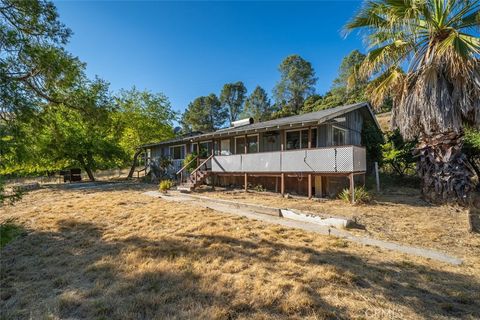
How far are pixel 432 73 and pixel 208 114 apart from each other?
4420 cm

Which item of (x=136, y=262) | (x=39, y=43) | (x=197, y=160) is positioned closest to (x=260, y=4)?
(x=197, y=160)

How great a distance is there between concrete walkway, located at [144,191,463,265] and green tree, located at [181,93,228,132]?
3958 cm

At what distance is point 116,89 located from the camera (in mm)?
25875

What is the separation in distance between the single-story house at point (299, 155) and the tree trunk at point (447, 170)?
2435 mm

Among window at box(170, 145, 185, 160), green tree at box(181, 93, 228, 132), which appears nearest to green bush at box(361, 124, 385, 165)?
window at box(170, 145, 185, 160)

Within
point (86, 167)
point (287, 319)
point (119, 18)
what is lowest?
point (287, 319)

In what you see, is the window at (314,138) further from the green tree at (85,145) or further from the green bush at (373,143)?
the green tree at (85,145)

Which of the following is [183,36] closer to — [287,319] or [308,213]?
[308,213]

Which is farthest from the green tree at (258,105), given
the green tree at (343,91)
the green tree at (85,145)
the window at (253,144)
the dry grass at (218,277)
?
the dry grass at (218,277)

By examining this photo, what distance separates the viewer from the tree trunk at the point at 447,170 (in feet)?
27.6

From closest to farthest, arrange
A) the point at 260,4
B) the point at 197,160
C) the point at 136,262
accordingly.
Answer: the point at 136,262, the point at 260,4, the point at 197,160

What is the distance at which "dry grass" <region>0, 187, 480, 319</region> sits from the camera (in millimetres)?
3186

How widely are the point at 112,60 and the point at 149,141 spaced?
14579 millimetres

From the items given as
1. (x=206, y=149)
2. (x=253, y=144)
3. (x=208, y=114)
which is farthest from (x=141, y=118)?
(x=208, y=114)
